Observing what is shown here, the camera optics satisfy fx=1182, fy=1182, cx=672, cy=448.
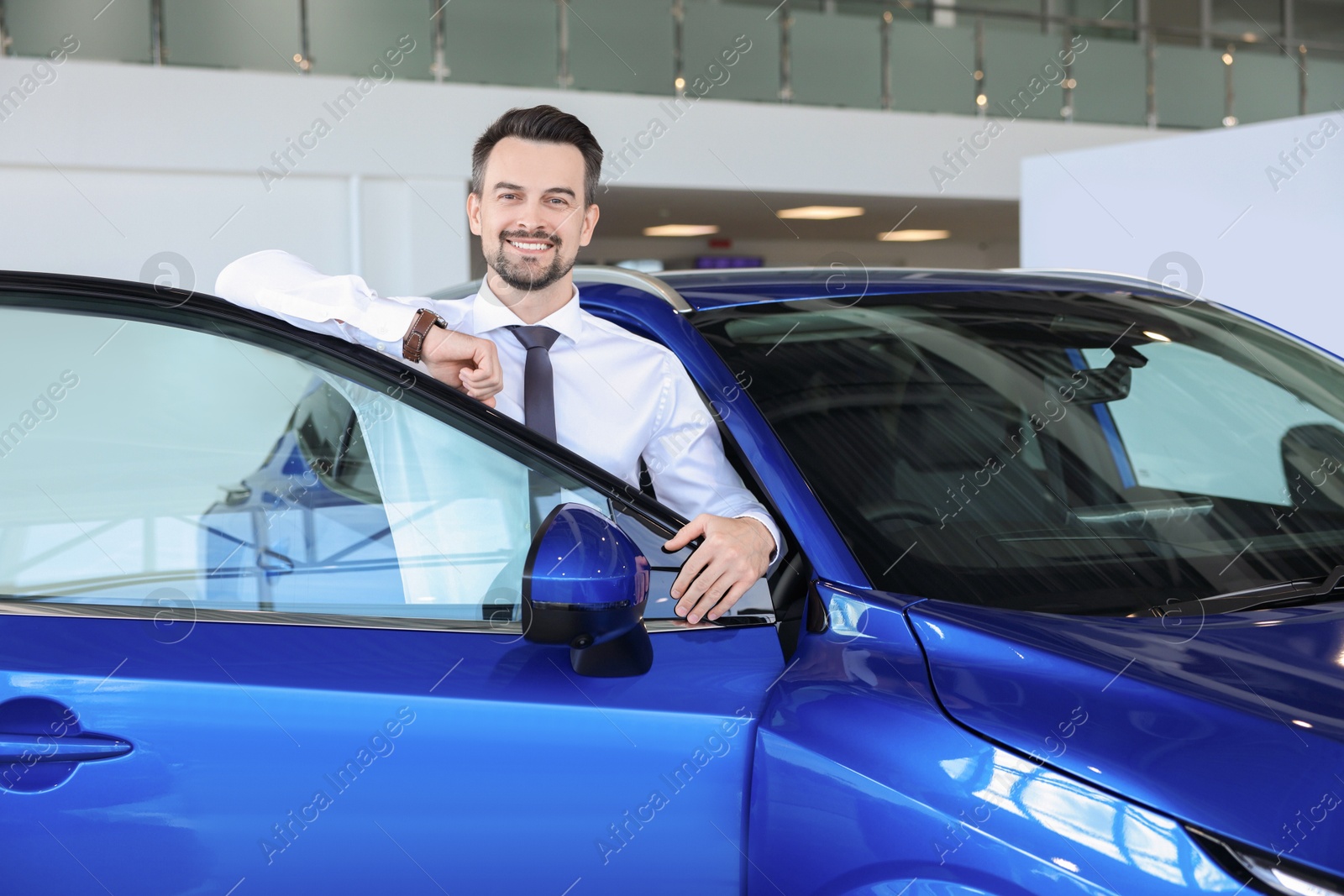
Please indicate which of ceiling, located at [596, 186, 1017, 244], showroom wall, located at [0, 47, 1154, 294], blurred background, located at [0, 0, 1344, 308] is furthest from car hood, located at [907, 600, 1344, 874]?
ceiling, located at [596, 186, 1017, 244]

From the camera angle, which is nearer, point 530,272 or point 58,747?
point 58,747

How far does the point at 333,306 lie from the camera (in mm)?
1646

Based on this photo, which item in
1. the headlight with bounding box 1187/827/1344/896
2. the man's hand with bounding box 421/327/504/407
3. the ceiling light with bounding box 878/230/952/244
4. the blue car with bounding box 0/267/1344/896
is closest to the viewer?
the headlight with bounding box 1187/827/1344/896

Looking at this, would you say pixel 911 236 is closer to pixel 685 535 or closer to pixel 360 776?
pixel 685 535

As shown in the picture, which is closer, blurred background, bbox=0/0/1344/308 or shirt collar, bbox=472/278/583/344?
shirt collar, bbox=472/278/583/344

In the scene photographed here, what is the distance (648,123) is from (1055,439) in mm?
7647

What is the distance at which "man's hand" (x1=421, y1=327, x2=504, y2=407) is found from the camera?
1610mm

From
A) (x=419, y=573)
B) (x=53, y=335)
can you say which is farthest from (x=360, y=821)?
(x=53, y=335)

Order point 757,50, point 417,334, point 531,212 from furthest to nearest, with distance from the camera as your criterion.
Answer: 1. point 757,50
2. point 531,212
3. point 417,334

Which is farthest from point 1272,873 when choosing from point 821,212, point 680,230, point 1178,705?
point 680,230

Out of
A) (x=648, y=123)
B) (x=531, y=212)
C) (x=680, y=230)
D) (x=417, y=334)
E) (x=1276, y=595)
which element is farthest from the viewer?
(x=680, y=230)

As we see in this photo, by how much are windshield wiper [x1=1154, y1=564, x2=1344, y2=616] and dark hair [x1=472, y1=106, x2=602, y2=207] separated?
1.13 meters

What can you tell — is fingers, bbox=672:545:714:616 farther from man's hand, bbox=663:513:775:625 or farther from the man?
the man

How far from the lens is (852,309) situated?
1866mm
